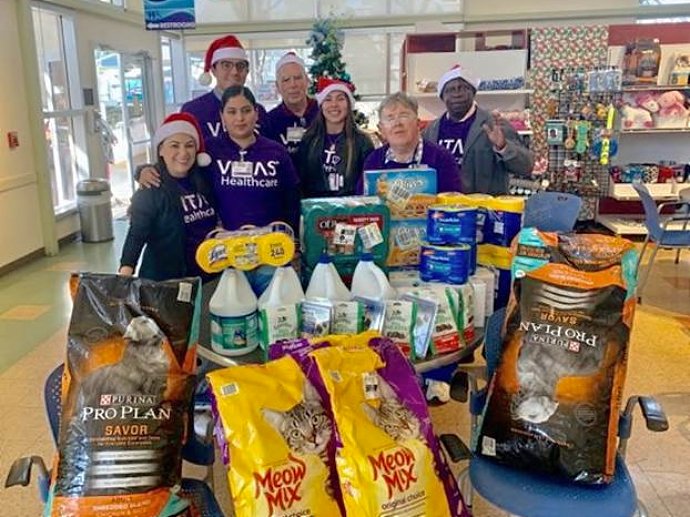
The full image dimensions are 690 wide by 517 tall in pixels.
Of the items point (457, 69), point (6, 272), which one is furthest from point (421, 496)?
point (6, 272)

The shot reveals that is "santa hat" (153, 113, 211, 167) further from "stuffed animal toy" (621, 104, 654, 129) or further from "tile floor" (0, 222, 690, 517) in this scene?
"stuffed animal toy" (621, 104, 654, 129)

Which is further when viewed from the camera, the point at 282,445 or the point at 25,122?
the point at 25,122

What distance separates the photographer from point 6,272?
5.23 meters

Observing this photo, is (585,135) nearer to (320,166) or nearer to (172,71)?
(320,166)

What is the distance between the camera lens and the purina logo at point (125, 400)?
4.56ft

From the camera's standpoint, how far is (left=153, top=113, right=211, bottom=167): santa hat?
2492mm

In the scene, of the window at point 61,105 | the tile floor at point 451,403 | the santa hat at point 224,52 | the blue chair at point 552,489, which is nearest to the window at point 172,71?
the window at point 61,105

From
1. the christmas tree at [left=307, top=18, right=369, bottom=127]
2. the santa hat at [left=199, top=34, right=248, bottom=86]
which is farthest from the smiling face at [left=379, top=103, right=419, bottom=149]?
the christmas tree at [left=307, top=18, right=369, bottom=127]

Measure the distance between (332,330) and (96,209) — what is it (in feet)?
17.7

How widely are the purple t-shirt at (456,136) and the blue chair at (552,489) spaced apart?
5.64ft

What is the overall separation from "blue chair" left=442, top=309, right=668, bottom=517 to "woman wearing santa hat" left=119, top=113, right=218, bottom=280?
120 cm

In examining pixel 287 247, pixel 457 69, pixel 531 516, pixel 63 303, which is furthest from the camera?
pixel 63 303

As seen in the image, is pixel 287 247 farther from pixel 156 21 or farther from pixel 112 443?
pixel 156 21

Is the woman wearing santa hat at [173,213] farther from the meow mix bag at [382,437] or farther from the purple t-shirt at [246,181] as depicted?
the meow mix bag at [382,437]
